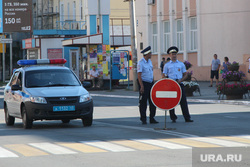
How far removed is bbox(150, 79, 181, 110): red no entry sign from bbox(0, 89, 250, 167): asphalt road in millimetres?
618

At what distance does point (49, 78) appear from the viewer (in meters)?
17.5

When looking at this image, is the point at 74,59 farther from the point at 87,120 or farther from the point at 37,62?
the point at 87,120

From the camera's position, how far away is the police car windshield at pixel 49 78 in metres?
17.4

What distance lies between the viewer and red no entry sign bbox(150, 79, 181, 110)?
1541cm

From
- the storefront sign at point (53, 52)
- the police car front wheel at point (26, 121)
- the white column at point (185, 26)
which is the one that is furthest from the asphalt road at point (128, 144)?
the storefront sign at point (53, 52)

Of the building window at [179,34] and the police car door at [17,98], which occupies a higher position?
the building window at [179,34]

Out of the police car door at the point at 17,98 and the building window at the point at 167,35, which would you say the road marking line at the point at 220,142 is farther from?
the building window at the point at 167,35

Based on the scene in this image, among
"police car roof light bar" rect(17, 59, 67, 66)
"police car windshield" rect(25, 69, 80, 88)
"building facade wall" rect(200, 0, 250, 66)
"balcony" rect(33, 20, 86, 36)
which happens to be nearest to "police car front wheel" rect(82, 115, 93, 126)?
"police car windshield" rect(25, 69, 80, 88)

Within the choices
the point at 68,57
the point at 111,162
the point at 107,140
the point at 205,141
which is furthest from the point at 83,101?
the point at 68,57

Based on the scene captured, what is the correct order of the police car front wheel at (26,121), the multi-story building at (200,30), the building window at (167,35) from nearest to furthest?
the police car front wheel at (26,121) < the multi-story building at (200,30) < the building window at (167,35)

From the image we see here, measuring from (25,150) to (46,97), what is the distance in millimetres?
4671

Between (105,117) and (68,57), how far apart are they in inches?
1411

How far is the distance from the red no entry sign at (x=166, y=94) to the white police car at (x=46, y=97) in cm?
189

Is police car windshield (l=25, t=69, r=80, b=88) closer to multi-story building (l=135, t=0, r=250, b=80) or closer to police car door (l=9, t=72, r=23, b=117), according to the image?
police car door (l=9, t=72, r=23, b=117)
